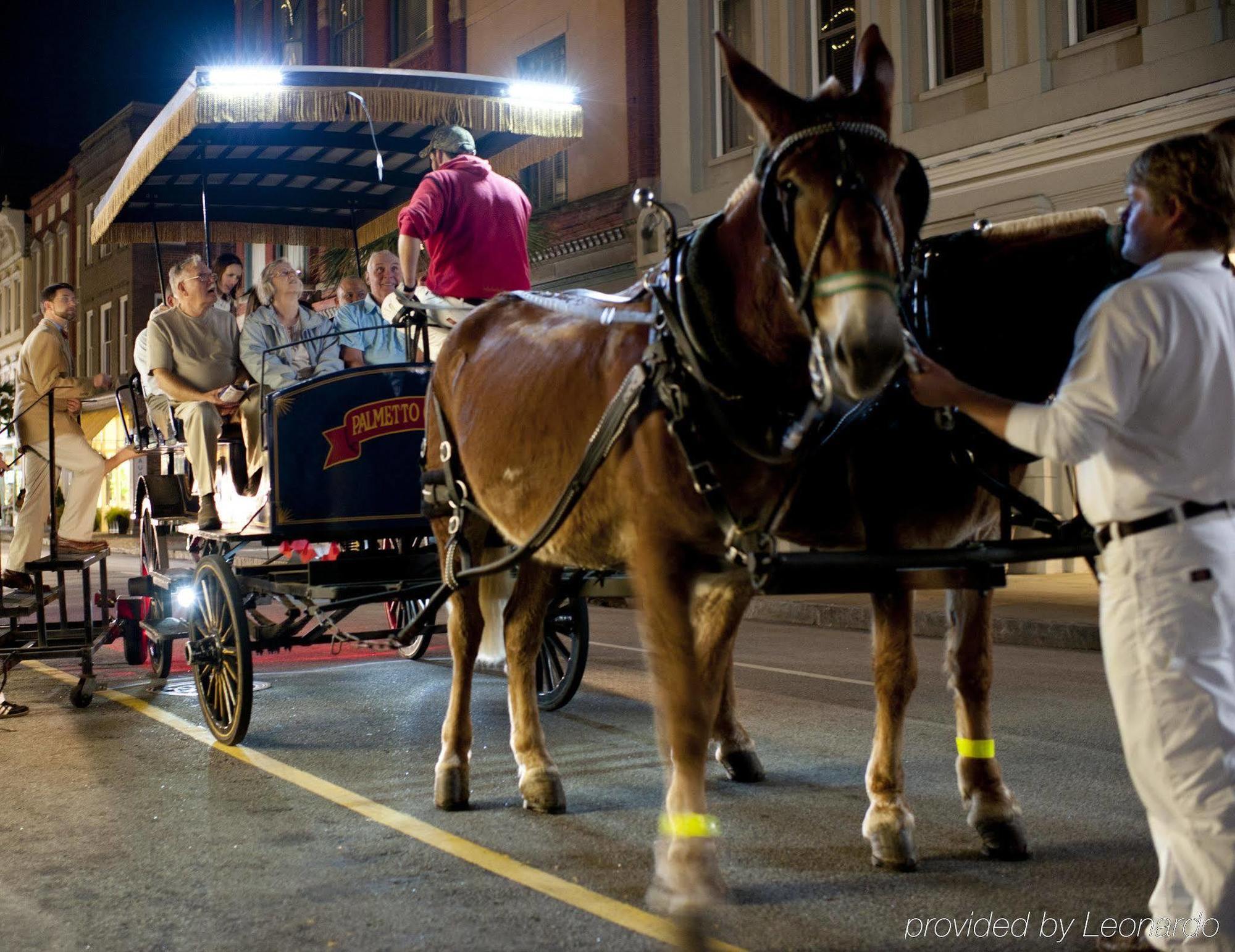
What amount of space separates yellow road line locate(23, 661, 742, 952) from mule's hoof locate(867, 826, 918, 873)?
823mm

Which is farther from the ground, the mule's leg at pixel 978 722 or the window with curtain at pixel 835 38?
the window with curtain at pixel 835 38

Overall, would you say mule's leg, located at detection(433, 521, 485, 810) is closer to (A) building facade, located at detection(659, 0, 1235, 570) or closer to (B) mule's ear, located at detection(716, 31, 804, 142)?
(B) mule's ear, located at detection(716, 31, 804, 142)

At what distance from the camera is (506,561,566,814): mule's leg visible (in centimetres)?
527

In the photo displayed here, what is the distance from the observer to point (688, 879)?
347 centimetres

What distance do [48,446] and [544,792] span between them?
5463 mm

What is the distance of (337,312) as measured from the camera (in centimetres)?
911

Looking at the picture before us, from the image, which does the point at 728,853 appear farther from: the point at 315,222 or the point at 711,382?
the point at 315,222

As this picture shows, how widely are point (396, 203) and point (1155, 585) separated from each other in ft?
28.8

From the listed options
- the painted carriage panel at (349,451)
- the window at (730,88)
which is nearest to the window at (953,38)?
the window at (730,88)

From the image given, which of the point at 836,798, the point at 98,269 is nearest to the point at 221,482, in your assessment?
the point at 836,798

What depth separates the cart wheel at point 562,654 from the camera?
7.34m

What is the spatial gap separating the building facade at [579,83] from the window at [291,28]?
461 centimetres

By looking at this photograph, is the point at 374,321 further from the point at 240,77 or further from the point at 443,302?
the point at 443,302

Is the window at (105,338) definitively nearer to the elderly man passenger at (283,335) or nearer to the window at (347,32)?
the window at (347,32)
